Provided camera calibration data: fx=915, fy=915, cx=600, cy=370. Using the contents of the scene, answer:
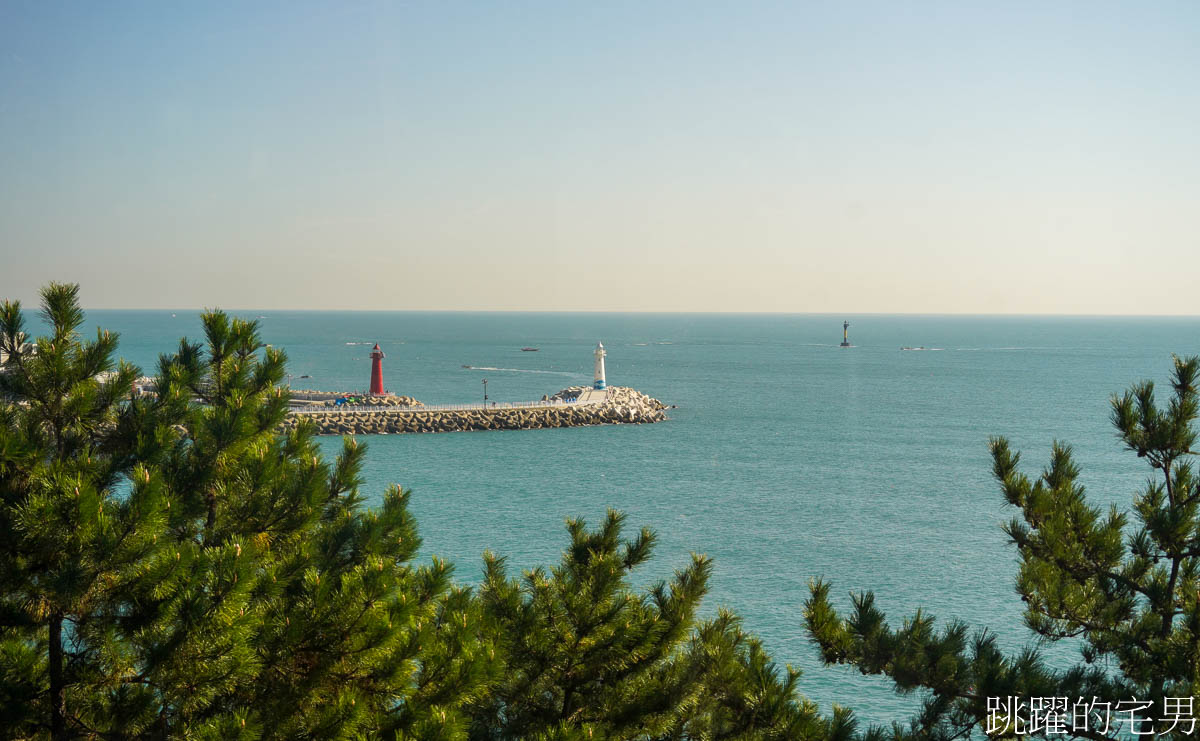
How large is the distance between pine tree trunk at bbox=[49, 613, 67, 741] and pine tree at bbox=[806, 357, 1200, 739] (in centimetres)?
508

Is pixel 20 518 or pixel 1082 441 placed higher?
pixel 20 518

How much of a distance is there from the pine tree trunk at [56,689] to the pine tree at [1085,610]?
200 inches

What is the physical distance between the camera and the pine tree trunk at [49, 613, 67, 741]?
5.54 meters

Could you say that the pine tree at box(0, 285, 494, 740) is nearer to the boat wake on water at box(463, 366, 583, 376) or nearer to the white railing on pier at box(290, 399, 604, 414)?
the white railing on pier at box(290, 399, 604, 414)

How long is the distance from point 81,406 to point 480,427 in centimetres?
4434

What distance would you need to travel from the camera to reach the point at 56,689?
18.8 feet

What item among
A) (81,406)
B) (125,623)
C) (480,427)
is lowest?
(480,427)

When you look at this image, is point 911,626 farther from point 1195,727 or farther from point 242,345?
point 242,345

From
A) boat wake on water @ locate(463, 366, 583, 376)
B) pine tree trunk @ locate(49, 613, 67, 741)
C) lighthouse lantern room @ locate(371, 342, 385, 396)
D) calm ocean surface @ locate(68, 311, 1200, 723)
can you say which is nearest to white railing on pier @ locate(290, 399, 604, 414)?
lighthouse lantern room @ locate(371, 342, 385, 396)

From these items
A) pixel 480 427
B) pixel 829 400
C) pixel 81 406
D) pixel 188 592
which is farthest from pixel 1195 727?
pixel 829 400

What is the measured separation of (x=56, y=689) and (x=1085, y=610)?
7233mm

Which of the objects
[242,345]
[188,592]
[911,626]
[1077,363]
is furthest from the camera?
[1077,363]

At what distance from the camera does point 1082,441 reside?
4712 cm

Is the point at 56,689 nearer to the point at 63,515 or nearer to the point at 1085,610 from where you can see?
the point at 63,515
